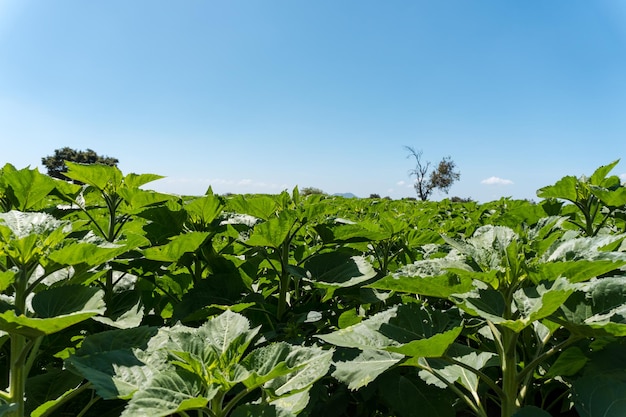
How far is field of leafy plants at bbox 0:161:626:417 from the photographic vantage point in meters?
1.15

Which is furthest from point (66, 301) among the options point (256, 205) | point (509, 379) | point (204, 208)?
point (509, 379)

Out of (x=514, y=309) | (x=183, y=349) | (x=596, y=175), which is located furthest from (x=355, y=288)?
(x=596, y=175)

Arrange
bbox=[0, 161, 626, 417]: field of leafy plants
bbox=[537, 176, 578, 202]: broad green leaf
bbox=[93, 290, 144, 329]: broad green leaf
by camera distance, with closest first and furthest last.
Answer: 1. bbox=[0, 161, 626, 417]: field of leafy plants
2. bbox=[93, 290, 144, 329]: broad green leaf
3. bbox=[537, 176, 578, 202]: broad green leaf

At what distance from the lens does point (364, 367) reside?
1.45m

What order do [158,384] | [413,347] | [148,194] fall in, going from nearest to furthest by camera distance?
[158,384] → [413,347] → [148,194]

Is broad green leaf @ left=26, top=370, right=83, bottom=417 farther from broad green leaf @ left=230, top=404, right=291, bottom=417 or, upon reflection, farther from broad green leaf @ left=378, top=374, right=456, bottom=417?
broad green leaf @ left=378, top=374, right=456, bottom=417

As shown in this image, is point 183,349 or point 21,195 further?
point 21,195

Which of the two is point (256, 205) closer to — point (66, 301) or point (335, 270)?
point (335, 270)

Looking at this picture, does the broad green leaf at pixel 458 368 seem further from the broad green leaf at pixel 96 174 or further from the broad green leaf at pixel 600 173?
the broad green leaf at pixel 600 173

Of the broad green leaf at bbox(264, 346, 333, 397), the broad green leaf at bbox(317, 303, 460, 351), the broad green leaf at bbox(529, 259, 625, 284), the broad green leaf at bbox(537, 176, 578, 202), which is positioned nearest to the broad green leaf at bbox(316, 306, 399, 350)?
the broad green leaf at bbox(317, 303, 460, 351)

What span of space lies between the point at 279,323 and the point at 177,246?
0.62m

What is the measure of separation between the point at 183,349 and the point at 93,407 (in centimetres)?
81

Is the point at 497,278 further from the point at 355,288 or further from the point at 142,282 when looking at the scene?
the point at 142,282

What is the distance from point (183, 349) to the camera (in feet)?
3.85
